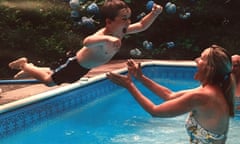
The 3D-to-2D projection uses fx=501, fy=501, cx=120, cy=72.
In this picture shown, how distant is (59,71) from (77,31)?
633 centimetres

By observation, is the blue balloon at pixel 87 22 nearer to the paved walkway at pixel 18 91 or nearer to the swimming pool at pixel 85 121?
the swimming pool at pixel 85 121

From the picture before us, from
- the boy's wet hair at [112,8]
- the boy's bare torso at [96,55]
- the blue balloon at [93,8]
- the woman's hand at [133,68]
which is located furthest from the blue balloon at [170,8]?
the woman's hand at [133,68]

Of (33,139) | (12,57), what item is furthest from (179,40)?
(33,139)

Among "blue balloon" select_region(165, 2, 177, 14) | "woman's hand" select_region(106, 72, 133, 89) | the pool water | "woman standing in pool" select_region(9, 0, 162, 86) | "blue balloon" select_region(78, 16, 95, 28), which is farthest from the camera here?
"blue balloon" select_region(165, 2, 177, 14)

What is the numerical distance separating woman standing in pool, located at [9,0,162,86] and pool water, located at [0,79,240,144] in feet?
4.33

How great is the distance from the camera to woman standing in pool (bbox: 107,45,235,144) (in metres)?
3.18

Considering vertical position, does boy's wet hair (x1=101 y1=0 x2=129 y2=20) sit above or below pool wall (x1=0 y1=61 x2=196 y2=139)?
above

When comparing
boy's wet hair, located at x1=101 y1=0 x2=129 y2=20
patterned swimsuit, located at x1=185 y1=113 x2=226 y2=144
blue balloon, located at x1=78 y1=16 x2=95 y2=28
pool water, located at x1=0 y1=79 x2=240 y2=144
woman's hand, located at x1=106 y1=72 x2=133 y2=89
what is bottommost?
pool water, located at x1=0 y1=79 x2=240 y2=144

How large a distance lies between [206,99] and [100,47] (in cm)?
153

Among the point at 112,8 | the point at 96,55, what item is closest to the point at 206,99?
the point at 112,8

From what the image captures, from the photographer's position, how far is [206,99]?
3189 mm

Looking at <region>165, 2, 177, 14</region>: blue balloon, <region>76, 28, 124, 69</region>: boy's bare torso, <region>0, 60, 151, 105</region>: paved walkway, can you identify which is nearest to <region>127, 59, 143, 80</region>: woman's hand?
<region>76, 28, 124, 69</region>: boy's bare torso

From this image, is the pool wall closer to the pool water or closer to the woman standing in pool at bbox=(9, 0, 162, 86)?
the pool water

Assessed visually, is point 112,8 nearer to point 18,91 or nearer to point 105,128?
point 105,128
